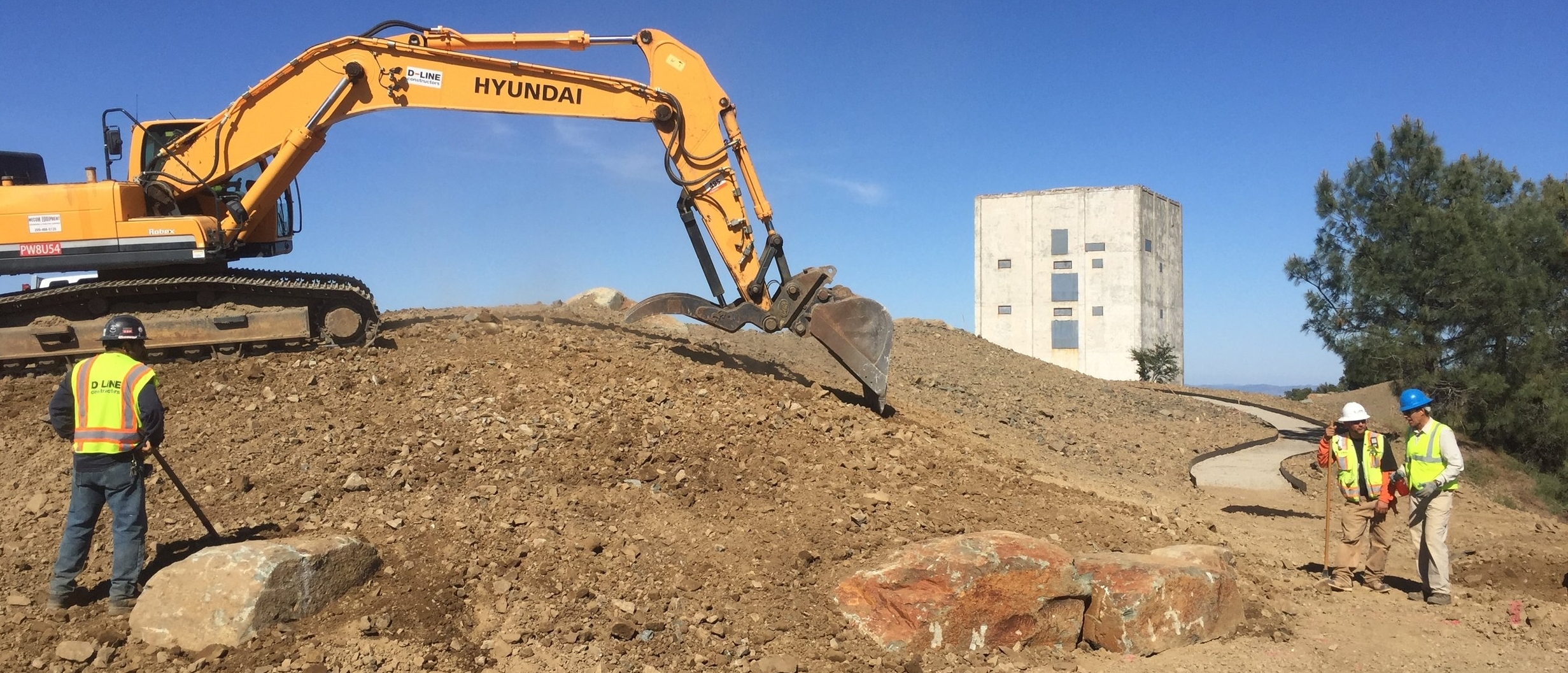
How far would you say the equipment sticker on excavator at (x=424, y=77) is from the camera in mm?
9617

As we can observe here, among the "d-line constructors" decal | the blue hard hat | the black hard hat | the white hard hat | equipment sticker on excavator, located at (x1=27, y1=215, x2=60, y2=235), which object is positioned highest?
the "d-line constructors" decal

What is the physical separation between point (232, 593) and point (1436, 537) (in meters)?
7.68

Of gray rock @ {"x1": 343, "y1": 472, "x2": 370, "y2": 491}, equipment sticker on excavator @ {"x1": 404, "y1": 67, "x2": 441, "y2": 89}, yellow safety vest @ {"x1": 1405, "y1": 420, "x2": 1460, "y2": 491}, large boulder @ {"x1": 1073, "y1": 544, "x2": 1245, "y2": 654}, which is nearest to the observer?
large boulder @ {"x1": 1073, "y1": 544, "x2": 1245, "y2": 654}

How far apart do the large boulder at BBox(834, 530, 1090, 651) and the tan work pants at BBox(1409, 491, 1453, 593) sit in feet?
9.80

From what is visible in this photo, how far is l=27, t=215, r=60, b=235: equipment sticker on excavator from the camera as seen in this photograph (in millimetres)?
9148

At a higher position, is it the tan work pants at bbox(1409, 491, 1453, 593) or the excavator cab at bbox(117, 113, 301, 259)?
the excavator cab at bbox(117, 113, 301, 259)

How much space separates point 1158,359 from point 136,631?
2939 centimetres

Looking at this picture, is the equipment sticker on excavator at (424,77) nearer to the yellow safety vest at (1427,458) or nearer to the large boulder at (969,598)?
the large boulder at (969,598)

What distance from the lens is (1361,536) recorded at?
24.8ft

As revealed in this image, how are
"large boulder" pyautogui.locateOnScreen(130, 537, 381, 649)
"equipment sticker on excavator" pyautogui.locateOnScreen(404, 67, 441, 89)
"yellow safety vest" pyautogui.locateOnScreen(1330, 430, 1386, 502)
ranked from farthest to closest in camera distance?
"equipment sticker on excavator" pyautogui.locateOnScreen(404, 67, 441, 89)
"yellow safety vest" pyautogui.locateOnScreen(1330, 430, 1386, 502)
"large boulder" pyautogui.locateOnScreen(130, 537, 381, 649)

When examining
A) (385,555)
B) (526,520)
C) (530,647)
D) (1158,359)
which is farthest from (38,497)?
(1158,359)

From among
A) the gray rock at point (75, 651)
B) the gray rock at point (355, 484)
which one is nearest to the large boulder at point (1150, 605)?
the gray rock at point (355, 484)

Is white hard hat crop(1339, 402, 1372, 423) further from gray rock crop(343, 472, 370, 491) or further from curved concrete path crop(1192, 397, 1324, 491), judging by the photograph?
gray rock crop(343, 472, 370, 491)

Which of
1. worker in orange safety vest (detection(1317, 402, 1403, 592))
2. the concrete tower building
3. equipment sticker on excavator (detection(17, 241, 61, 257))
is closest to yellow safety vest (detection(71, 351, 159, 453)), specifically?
equipment sticker on excavator (detection(17, 241, 61, 257))
